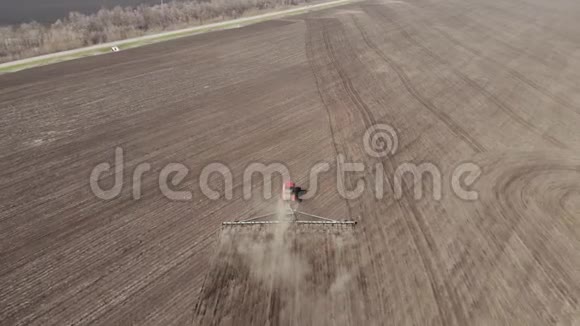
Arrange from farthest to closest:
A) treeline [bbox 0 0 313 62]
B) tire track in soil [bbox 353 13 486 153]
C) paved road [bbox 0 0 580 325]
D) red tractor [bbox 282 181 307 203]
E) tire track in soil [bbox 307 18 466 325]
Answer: treeline [bbox 0 0 313 62], tire track in soil [bbox 353 13 486 153], red tractor [bbox 282 181 307 203], paved road [bbox 0 0 580 325], tire track in soil [bbox 307 18 466 325]

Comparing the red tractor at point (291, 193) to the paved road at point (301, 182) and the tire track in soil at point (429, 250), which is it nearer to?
the paved road at point (301, 182)

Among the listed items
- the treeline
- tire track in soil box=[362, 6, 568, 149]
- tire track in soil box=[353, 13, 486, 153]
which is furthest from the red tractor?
the treeline

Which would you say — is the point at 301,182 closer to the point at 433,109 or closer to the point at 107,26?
the point at 433,109

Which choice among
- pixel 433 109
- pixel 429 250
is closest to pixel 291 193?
pixel 429 250

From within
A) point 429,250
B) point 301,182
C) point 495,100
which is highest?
point 495,100

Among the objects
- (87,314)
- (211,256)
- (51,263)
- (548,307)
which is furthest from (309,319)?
(51,263)

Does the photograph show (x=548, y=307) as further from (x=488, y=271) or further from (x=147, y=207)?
(x=147, y=207)

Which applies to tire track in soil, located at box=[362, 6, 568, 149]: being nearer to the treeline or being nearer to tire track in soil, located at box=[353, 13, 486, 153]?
tire track in soil, located at box=[353, 13, 486, 153]

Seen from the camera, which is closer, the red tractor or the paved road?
the paved road

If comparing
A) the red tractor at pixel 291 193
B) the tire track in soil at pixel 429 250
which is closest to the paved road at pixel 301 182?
the tire track in soil at pixel 429 250
